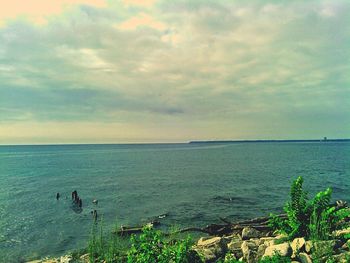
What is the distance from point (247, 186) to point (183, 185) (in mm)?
10868

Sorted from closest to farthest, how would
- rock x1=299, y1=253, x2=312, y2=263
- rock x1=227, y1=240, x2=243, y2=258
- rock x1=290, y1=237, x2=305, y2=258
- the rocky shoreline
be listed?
the rocky shoreline, rock x1=299, y1=253, x2=312, y2=263, rock x1=290, y1=237, x2=305, y2=258, rock x1=227, y1=240, x2=243, y2=258

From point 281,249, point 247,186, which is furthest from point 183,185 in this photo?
point 281,249

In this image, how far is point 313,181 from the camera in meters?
50.5

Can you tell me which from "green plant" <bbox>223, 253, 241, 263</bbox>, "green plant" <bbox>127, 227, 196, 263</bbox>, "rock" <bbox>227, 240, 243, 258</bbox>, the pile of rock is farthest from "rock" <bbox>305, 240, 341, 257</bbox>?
"green plant" <bbox>127, 227, 196, 263</bbox>

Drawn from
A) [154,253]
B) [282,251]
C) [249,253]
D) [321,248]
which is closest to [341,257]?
[321,248]

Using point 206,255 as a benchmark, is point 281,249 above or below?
above

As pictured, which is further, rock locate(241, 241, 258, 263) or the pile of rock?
rock locate(241, 241, 258, 263)

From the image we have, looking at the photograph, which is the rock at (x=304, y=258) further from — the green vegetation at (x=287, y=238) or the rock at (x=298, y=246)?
the rock at (x=298, y=246)

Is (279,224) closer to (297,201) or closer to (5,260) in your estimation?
(297,201)

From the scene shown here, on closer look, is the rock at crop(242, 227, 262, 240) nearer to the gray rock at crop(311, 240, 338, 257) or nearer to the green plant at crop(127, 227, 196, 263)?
the gray rock at crop(311, 240, 338, 257)

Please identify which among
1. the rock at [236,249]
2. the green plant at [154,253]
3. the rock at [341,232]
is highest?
the green plant at [154,253]

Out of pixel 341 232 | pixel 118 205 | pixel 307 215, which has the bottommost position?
pixel 118 205

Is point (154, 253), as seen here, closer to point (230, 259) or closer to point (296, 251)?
point (230, 259)

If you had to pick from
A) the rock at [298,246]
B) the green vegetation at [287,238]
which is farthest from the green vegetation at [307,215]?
the rock at [298,246]
